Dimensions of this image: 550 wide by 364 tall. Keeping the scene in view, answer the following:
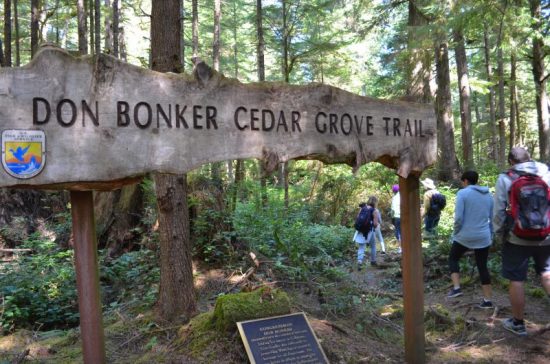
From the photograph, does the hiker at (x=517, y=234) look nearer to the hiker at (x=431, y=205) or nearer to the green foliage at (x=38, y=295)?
Result: the hiker at (x=431, y=205)

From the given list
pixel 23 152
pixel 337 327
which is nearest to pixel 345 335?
pixel 337 327

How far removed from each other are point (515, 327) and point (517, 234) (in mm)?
1102

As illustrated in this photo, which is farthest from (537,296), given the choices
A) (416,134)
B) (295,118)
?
(295,118)

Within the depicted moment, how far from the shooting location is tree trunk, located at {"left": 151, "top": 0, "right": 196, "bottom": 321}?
16.6ft

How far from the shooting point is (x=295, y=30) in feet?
51.4

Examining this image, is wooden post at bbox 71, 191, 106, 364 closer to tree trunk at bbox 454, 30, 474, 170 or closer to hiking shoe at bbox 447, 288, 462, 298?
hiking shoe at bbox 447, 288, 462, 298

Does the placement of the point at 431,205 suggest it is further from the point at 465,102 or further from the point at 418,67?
the point at 465,102

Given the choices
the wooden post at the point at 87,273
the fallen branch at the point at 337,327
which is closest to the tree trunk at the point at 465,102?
the fallen branch at the point at 337,327

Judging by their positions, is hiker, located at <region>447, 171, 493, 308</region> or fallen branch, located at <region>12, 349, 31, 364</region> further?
hiker, located at <region>447, 171, 493, 308</region>

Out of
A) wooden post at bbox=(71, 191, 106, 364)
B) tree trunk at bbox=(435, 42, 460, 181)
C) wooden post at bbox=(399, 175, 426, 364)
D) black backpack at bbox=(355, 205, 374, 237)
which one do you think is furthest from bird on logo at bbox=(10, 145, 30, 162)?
tree trunk at bbox=(435, 42, 460, 181)

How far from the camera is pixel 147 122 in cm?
246

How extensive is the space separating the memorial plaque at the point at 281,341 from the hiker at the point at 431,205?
6922mm

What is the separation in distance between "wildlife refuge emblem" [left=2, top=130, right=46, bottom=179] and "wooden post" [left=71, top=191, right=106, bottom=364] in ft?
1.21

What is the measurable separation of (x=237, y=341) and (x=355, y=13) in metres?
13.1
